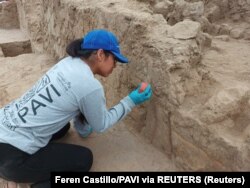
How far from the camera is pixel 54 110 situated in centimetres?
199

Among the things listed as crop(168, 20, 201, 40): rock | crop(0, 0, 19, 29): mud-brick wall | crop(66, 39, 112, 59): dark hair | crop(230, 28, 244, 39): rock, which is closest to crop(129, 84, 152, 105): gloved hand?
crop(66, 39, 112, 59): dark hair

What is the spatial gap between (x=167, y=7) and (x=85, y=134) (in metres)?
1.82

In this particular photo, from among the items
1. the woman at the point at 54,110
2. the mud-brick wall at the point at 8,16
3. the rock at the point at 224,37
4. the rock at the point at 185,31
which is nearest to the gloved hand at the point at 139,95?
the woman at the point at 54,110

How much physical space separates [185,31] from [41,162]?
137 cm

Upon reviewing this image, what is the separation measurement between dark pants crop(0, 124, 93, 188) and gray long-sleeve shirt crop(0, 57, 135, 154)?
0.05 meters

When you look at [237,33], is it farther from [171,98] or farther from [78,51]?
[78,51]

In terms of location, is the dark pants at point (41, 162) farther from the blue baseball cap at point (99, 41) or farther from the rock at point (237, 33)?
the rock at point (237, 33)

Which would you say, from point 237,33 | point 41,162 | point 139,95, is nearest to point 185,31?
point 139,95

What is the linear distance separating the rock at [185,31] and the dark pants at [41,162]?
1.06 m

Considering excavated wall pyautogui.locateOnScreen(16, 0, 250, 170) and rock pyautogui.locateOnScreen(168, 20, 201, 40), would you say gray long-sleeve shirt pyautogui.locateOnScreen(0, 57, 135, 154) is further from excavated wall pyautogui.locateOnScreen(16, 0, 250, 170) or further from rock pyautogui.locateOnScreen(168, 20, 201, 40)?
rock pyautogui.locateOnScreen(168, 20, 201, 40)

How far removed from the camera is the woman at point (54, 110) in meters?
1.95

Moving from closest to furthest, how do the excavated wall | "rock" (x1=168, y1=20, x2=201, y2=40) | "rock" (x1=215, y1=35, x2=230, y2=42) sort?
the excavated wall, "rock" (x1=168, y1=20, x2=201, y2=40), "rock" (x1=215, y1=35, x2=230, y2=42)

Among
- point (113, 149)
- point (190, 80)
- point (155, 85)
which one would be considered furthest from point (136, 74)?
point (113, 149)

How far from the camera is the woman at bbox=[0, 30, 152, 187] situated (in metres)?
1.95
